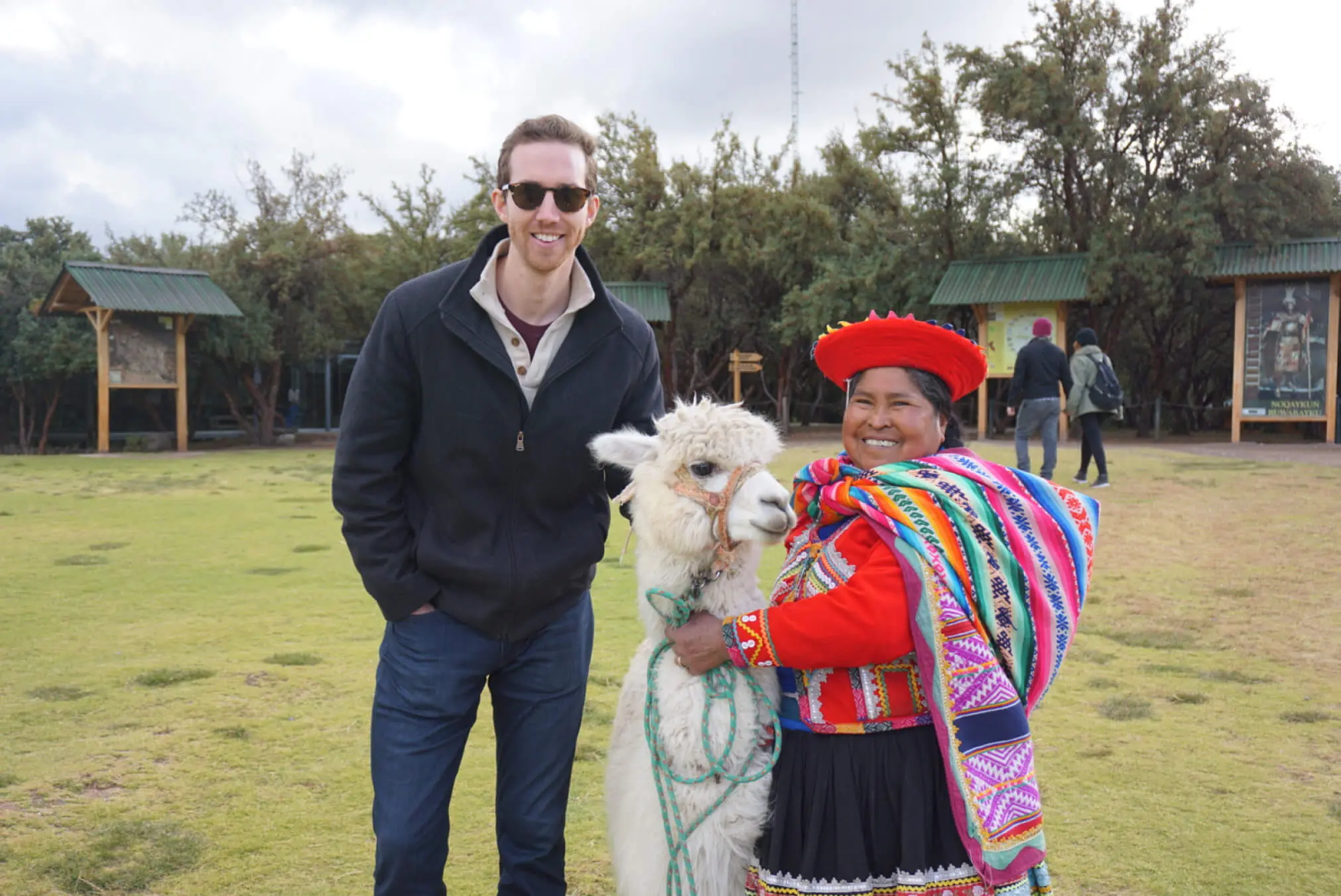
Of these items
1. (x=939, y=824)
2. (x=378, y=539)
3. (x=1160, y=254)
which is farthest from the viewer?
(x=1160, y=254)

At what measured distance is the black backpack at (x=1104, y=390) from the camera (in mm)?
10844

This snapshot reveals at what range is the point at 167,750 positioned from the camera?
13.1 feet

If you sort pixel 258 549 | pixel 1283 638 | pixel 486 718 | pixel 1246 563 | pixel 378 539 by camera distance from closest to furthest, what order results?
1. pixel 378 539
2. pixel 486 718
3. pixel 1283 638
4. pixel 1246 563
5. pixel 258 549

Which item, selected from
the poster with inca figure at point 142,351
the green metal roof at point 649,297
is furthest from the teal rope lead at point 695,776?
the green metal roof at point 649,297

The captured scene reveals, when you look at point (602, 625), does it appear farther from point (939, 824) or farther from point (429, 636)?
point (939, 824)

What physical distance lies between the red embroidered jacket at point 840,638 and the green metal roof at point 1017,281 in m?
18.1

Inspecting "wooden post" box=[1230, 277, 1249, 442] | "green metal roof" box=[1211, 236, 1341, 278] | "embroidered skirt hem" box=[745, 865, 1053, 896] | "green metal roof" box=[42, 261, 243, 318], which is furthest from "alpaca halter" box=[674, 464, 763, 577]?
"green metal roof" box=[42, 261, 243, 318]

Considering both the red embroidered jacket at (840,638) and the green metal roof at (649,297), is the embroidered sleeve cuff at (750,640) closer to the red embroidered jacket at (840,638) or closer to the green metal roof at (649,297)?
the red embroidered jacket at (840,638)

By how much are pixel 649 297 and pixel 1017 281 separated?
7970mm

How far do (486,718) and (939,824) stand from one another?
9.65 feet

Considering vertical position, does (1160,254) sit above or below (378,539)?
above

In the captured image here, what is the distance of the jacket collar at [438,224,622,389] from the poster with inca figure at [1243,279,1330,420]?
61.5 feet

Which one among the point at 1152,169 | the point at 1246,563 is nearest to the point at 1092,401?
the point at 1246,563

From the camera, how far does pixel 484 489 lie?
236 centimetres
